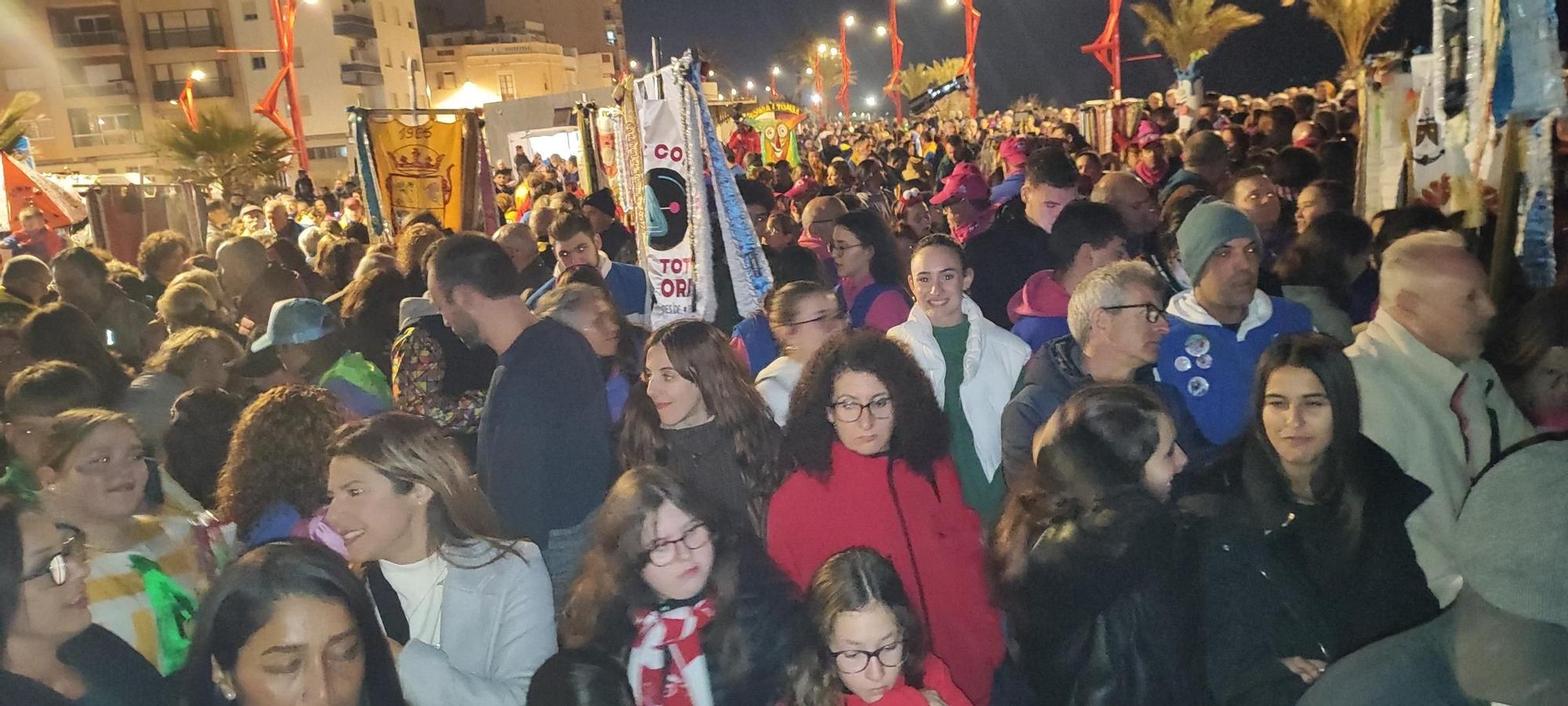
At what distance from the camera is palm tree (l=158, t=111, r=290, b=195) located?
2112 centimetres

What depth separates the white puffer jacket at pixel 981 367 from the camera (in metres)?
4.02

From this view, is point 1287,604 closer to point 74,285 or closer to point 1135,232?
point 1135,232

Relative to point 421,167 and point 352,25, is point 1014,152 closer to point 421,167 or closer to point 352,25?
point 421,167

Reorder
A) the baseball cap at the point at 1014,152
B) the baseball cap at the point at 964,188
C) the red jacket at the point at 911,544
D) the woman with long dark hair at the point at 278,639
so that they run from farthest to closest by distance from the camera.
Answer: the baseball cap at the point at 1014,152 < the baseball cap at the point at 964,188 < the red jacket at the point at 911,544 < the woman with long dark hair at the point at 278,639

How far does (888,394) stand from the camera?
3.22 m

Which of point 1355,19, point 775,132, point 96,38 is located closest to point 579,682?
point 775,132

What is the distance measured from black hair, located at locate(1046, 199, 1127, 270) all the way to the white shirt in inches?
112

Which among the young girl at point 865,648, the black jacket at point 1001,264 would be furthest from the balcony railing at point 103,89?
the young girl at point 865,648

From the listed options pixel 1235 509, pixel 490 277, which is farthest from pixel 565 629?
pixel 1235 509

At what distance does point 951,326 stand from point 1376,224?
9.65ft

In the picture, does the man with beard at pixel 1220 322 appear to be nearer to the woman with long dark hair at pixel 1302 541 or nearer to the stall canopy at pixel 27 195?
the woman with long dark hair at pixel 1302 541

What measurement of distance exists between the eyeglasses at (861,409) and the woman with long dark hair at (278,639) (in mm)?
1467

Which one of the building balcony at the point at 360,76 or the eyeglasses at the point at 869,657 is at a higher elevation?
the building balcony at the point at 360,76

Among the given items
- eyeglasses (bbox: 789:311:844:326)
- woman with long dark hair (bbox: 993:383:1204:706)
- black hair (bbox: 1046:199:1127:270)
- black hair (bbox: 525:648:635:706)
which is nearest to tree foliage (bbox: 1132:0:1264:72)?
black hair (bbox: 1046:199:1127:270)
